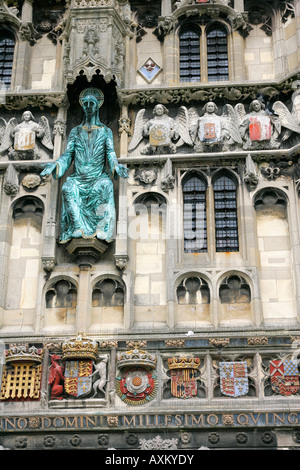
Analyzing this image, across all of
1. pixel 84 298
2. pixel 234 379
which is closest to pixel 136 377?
pixel 234 379

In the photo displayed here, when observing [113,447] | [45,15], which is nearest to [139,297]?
[113,447]

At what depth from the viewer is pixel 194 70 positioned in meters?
19.2

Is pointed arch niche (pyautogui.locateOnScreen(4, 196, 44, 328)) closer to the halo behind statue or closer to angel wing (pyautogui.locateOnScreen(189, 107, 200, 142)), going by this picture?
the halo behind statue

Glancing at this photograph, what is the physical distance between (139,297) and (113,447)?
10.6ft

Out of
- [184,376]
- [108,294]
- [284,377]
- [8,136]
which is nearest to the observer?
[284,377]

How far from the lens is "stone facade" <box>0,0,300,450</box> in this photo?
1518cm

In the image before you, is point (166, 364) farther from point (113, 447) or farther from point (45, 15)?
point (45, 15)

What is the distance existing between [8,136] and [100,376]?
6.22 metres

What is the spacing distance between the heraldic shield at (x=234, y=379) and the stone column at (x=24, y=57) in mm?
8403

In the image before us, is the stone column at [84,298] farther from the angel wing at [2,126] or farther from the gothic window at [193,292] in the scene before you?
the angel wing at [2,126]

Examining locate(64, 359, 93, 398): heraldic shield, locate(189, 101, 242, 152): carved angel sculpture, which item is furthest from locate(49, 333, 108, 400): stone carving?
locate(189, 101, 242, 152): carved angel sculpture

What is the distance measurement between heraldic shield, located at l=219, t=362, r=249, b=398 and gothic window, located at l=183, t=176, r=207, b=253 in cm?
279

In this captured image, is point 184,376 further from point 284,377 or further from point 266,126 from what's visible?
point 266,126

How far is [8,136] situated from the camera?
18312 mm
